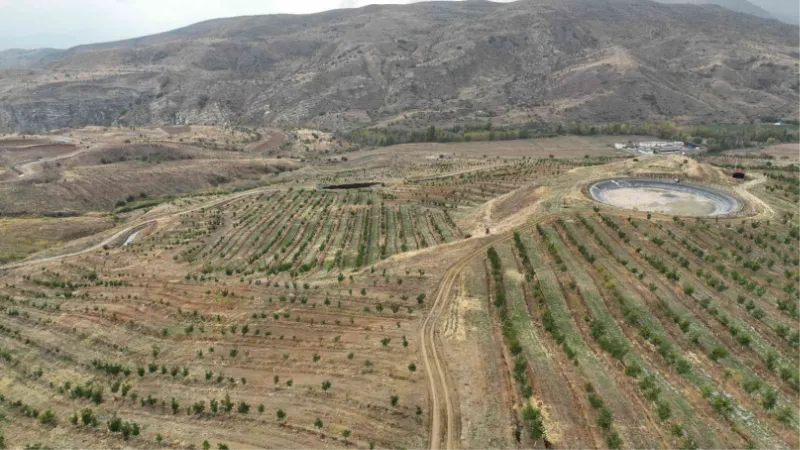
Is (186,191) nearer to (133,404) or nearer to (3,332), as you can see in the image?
(3,332)

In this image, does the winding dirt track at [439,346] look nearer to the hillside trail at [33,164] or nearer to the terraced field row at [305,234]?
the terraced field row at [305,234]

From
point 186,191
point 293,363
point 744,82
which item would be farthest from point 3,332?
point 744,82

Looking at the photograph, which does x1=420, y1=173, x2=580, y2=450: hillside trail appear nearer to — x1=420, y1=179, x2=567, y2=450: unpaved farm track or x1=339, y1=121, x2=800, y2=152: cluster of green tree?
x1=420, y1=179, x2=567, y2=450: unpaved farm track

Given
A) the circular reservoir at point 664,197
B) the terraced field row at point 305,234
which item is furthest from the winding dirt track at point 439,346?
the terraced field row at point 305,234

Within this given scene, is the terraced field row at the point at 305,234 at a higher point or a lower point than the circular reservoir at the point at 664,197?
lower

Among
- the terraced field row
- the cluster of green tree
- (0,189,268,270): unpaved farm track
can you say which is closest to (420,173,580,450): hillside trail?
the terraced field row

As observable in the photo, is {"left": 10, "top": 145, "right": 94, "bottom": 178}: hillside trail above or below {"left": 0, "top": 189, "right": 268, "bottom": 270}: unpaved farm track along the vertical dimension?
above

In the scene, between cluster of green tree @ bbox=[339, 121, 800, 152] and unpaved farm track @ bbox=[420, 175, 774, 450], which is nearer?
unpaved farm track @ bbox=[420, 175, 774, 450]

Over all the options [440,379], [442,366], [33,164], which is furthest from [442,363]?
[33,164]
